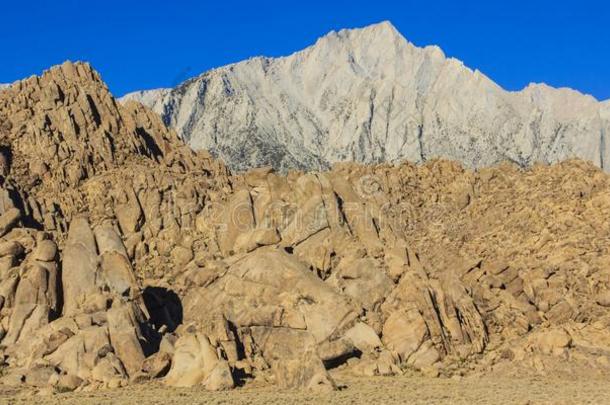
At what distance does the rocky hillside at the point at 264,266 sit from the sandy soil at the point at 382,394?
2.08 metres

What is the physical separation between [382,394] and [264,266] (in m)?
21.0

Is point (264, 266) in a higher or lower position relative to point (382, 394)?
higher

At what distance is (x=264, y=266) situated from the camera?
68188mm

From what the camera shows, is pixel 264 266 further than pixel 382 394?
Yes

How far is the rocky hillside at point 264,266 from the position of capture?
194ft

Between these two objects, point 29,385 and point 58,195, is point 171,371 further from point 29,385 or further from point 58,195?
point 58,195

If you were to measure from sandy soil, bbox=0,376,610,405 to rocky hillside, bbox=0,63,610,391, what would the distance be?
2081 millimetres

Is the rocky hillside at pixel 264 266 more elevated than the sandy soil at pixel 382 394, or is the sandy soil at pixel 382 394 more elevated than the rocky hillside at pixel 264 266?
the rocky hillside at pixel 264 266

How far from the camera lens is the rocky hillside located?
59094 mm

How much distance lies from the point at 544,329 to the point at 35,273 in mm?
Result: 46335

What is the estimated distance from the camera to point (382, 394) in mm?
50719

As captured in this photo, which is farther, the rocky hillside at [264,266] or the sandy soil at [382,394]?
the rocky hillside at [264,266]

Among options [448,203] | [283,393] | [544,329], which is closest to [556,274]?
[544,329]

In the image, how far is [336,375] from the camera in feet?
193
